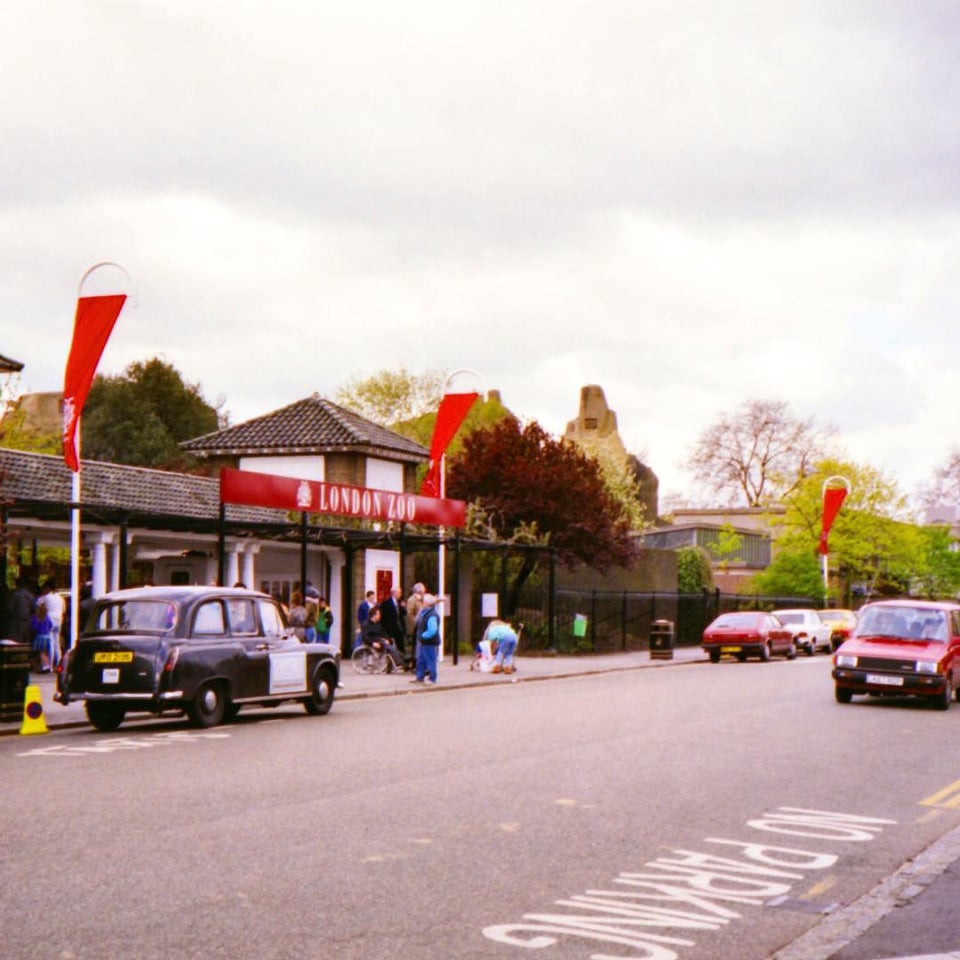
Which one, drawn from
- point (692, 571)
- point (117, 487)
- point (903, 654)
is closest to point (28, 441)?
point (117, 487)

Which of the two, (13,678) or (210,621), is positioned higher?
(210,621)

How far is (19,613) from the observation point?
25.4m

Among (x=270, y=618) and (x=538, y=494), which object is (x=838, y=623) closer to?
(x=538, y=494)

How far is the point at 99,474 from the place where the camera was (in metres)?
35.7

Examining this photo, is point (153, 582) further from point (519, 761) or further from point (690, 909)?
point (690, 909)

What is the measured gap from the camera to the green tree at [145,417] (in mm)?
68562

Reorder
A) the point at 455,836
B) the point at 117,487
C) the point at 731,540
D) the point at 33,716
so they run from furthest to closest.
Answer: the point at 731,540 → the point at 117,487 → the point at 33,716 → the point at 455,836

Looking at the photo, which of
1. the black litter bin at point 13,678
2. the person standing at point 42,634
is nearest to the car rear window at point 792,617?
the person standing at point 42,634

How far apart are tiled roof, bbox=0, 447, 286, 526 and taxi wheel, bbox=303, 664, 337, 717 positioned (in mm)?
7685

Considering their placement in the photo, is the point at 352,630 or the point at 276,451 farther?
the point at 276,451

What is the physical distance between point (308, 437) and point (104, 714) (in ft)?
84.4

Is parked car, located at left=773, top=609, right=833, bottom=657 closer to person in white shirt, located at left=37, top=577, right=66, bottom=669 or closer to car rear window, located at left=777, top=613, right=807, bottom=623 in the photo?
car rear window, located at left=777, top=613, right=807, bottom=623

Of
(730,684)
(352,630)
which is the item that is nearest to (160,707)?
(730,684)

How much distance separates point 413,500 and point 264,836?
74.6 feet
